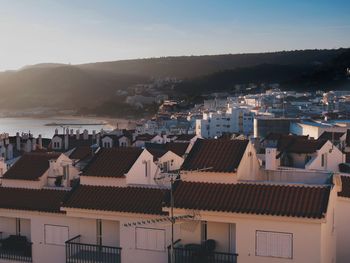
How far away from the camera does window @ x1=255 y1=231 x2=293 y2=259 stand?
12.5 m

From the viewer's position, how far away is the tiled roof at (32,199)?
15609 millimetres

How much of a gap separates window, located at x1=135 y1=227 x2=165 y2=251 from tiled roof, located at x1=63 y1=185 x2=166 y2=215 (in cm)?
48

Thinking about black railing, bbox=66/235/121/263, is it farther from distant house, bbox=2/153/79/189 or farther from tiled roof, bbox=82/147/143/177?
distant house, bbox=2/153/79/189

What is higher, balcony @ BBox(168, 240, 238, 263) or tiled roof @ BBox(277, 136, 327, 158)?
tiled roof @ BBox(277, 136, 327, 158)

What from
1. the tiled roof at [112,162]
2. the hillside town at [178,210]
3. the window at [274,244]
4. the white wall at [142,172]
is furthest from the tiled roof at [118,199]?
the window at [274,244]

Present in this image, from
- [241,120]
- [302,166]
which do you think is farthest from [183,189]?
[241,120]

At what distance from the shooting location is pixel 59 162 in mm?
18953

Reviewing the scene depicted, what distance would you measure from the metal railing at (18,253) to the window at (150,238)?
3408 mm

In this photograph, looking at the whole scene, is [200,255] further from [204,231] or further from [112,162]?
[112,162]

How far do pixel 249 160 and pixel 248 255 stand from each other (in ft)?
9.42

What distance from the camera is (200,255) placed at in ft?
42.6

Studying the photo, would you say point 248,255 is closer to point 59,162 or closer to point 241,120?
point 59,162

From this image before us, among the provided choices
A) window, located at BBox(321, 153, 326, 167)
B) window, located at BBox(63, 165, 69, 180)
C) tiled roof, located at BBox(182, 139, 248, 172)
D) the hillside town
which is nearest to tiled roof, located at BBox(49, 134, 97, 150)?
window, located at BBox(321, 153, 326, 167)

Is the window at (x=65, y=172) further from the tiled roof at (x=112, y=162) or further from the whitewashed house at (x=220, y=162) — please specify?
the whitewashed house at (x=220, y=162)
